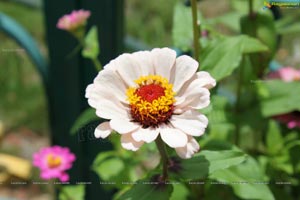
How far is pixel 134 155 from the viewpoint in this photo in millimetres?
1037

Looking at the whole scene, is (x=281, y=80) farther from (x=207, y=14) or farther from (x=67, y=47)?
(x=207, y=14)

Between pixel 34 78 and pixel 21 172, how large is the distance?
41 centimetres

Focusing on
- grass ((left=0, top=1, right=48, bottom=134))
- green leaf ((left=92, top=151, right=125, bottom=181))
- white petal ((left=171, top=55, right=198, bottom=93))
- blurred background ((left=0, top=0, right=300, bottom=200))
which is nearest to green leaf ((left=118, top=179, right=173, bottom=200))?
white petal ((left=171, top=55, right=198, bottom=93))

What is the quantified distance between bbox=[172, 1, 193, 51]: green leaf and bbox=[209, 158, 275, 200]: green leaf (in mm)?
193

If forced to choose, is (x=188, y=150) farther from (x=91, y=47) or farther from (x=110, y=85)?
(x=91, y=47)

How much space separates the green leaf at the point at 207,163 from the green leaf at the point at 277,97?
0.92 ft

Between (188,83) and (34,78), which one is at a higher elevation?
(188,83)

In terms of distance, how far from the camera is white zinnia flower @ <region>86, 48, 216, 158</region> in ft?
1.86

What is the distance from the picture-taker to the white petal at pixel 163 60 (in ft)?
2.00

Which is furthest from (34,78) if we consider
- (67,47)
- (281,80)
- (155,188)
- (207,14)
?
(155,188)

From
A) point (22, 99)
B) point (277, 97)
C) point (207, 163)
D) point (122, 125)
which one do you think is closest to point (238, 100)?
point (277, 97)

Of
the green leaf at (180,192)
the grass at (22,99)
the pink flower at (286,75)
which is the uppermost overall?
the pink flower at (286,75)

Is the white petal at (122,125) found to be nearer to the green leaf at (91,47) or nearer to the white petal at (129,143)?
the white petal at (129,143)

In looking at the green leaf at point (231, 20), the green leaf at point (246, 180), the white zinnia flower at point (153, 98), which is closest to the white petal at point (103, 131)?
the white zinnia flower at point (153, 98)
